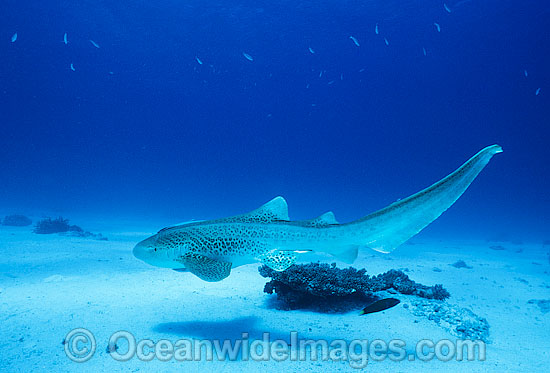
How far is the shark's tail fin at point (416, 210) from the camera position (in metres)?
2.51

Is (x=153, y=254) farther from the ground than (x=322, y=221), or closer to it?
closer to it

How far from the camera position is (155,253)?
409 cm

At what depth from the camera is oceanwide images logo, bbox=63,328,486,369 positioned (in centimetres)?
400

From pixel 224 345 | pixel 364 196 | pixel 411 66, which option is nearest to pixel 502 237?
pixel 411 66

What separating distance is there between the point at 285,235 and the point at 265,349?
1969mm

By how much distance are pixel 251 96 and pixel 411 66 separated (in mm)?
54965

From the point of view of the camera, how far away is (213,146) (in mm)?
144875

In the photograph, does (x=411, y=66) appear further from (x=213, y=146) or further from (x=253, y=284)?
(x=213, y=146)

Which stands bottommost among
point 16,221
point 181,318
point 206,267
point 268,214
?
point 181,318

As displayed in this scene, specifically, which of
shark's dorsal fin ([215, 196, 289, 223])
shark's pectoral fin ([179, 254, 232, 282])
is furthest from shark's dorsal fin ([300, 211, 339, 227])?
shark's pectoral fin ([179, 254, 232, 282])

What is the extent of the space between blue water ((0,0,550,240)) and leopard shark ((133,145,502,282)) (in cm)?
3993

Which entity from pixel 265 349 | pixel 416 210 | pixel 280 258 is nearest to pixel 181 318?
pixel 265 349

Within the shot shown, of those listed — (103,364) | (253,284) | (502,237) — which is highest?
(502,237)

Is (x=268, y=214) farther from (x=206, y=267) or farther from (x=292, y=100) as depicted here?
(x=292, y=100)
